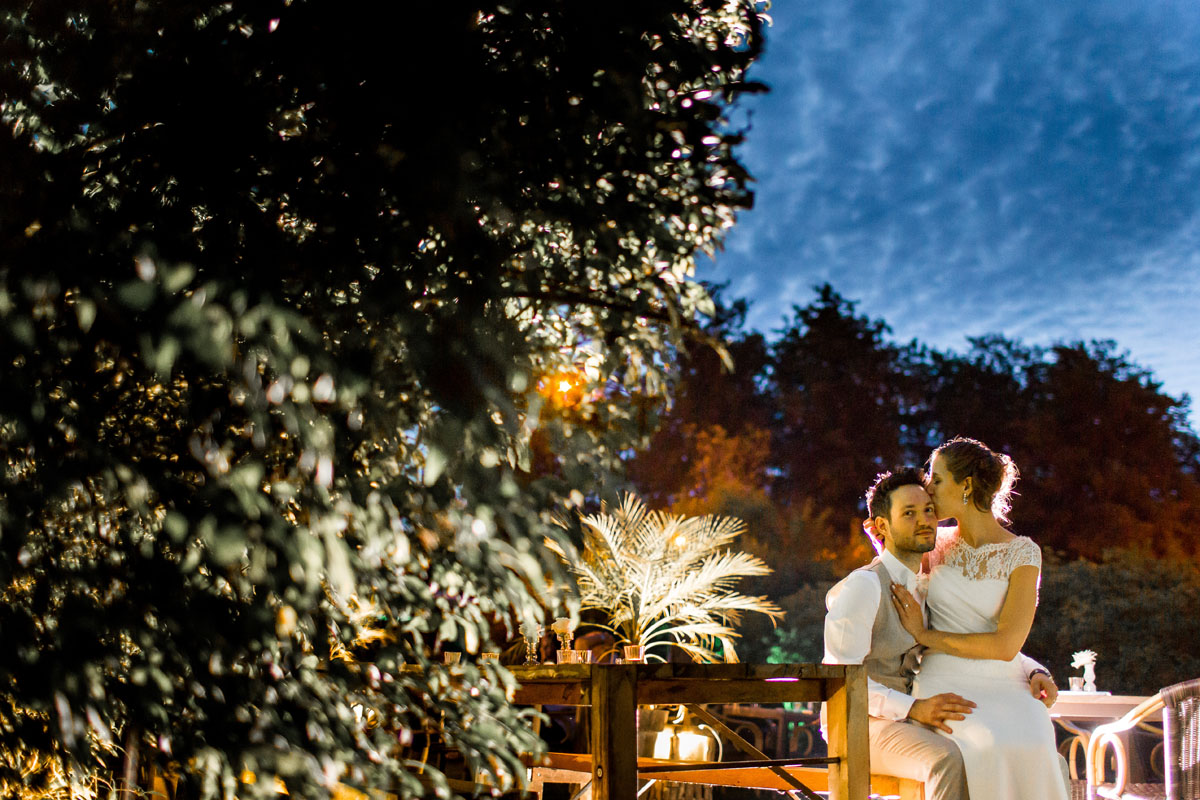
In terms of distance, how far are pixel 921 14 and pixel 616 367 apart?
52415mm

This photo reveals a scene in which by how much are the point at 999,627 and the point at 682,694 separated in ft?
4.39

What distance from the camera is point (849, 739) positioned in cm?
273

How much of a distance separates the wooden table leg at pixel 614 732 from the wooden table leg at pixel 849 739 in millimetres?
692

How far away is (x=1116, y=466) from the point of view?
18.8m

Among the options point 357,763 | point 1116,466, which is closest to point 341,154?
point 357,763

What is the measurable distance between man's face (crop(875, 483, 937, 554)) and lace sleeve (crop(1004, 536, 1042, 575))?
278 millimetres

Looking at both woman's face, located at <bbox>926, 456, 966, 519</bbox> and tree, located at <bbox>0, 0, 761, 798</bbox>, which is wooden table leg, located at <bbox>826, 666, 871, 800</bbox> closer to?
woman's face, located at <bbox>926, 456, 966, 519</bbox>

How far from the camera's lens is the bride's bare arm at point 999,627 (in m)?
3.22

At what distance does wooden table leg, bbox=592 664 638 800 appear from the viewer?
2.37 m

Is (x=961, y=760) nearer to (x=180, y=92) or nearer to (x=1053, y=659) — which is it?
(x=180, y=92)

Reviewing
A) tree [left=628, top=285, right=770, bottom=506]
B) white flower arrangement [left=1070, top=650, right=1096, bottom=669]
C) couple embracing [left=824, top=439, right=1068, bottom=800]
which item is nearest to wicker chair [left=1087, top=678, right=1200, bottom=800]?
couple embracing [left=824, top=439, right=1068, bottom=800]

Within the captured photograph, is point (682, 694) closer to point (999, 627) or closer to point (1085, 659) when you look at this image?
point (999, 627)

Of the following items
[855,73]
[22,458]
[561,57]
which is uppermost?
[855,73]

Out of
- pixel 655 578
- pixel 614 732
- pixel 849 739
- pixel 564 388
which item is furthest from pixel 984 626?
pixel 655 578
